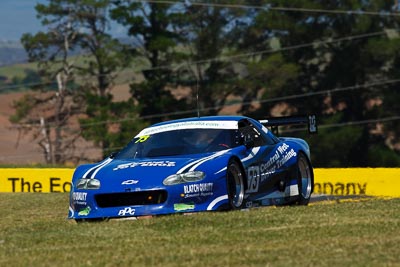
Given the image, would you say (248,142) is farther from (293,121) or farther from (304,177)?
(293,121)

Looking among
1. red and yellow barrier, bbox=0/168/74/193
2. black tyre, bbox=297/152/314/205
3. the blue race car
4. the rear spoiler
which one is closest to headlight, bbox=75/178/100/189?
the blue race car

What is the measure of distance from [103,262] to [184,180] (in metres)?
3.71

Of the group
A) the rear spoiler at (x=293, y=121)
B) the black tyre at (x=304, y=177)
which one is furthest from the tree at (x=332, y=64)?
the black tyre at (x=304, y=177)

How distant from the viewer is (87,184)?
12.1m

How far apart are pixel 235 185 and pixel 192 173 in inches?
30.0

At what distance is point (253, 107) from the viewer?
6962cm

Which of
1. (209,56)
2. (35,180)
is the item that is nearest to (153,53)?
(209,56)

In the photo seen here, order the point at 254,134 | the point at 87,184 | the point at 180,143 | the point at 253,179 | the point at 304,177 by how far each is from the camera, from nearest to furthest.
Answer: the point at 87,184, the point at 253,179, the point at 180,143, the point at 254,134, the point at 304,177

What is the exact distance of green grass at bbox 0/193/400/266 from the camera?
26.6 ft

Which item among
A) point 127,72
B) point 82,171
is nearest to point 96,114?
point 127,72

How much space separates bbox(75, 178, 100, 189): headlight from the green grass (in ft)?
2.74

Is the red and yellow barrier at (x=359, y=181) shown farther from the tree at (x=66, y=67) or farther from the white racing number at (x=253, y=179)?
the tree at (x=66, y=67)

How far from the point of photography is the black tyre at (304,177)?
14531 millimetres

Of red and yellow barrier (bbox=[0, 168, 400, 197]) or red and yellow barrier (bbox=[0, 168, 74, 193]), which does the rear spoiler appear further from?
red and yellow barrier (bbox=[0, 168, 74, 193])
